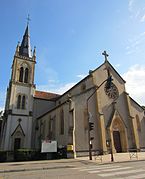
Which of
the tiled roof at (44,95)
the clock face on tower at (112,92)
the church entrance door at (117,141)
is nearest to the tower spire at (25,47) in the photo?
the tiled roof at (44,95)

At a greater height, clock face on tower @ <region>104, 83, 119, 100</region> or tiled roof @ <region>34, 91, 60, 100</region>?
tiled roof @ <region>34, 91, 60, 100</region>

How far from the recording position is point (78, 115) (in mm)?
20859

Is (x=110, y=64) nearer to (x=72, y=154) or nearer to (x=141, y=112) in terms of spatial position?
(x=141, y=112)

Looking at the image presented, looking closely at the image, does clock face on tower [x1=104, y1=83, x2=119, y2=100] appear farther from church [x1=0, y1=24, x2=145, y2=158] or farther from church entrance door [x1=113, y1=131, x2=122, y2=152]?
church entrance door [x1=113, y1=131, x2=122, y2=152]

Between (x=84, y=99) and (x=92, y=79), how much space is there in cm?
388

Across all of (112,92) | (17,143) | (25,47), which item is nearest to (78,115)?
(112,92)

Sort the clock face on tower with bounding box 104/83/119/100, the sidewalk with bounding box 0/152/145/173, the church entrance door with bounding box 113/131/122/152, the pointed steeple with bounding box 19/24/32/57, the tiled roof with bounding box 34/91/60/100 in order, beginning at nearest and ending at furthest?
the sidewalk with bounding box 0/152/145/173, the church entrance door with bounding box 113/131/122/152, the clock face on tower with bounding box 104/83/119/100, the tiled roof with bounding box 34/91/60/100, the pointed steeple with bounding box 19/24/32/57

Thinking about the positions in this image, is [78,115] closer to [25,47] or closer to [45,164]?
[45,164]

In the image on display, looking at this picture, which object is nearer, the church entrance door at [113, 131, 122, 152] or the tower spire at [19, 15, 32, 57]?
the church entrance door at [113, 131, 122, 152]

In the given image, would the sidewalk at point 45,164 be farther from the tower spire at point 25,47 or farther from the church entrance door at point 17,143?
the tower spire at point 25,47

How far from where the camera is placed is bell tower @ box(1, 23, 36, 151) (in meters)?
29.4

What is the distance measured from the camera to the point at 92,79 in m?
24.4

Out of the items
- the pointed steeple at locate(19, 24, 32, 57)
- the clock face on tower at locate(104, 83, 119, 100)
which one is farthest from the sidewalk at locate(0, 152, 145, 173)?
the pointed steeple at locate(19, 24, 32, 57)

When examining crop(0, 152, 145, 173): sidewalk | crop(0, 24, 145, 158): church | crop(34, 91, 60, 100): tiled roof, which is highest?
crop(34, 91, 60, 100): tiled roof
